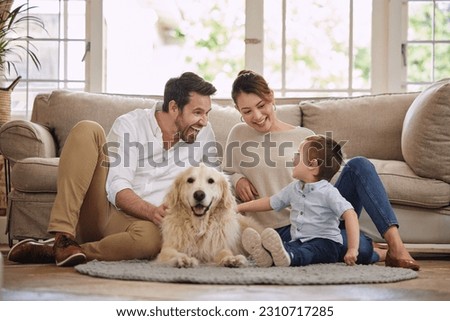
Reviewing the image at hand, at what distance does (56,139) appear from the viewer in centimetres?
354

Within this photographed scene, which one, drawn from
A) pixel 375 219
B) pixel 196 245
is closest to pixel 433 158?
pixel 375 219

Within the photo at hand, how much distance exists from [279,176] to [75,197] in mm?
689

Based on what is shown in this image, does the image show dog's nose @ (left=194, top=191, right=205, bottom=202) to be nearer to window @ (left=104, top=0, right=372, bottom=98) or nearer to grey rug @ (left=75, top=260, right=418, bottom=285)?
grey rug @ (left=75, top=260, right=418, bottom=285)

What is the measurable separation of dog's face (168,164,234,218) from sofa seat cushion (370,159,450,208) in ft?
2.54

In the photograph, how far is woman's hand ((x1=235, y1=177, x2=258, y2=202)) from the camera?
2.67m

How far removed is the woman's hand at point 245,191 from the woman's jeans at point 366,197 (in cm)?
16

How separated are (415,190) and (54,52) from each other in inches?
93.0

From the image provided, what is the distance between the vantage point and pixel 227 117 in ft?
11.6

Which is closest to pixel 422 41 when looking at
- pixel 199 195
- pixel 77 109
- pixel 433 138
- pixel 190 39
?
pixel 433 138

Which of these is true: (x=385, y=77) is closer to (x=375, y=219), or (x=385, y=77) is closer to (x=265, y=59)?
(x=265, y=59)

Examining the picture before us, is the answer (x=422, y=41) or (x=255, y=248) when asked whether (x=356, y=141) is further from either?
(x=255, y=248)

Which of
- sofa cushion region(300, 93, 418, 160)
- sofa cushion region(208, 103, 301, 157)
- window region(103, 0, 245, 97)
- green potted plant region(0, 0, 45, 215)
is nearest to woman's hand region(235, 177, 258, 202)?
sofa cushion region(208, 103, 301, 157)

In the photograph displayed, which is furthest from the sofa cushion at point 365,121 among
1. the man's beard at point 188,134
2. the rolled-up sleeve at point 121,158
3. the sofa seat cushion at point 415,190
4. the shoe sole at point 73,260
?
the shoe sole at point 73,260

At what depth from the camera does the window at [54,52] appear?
176 inches
